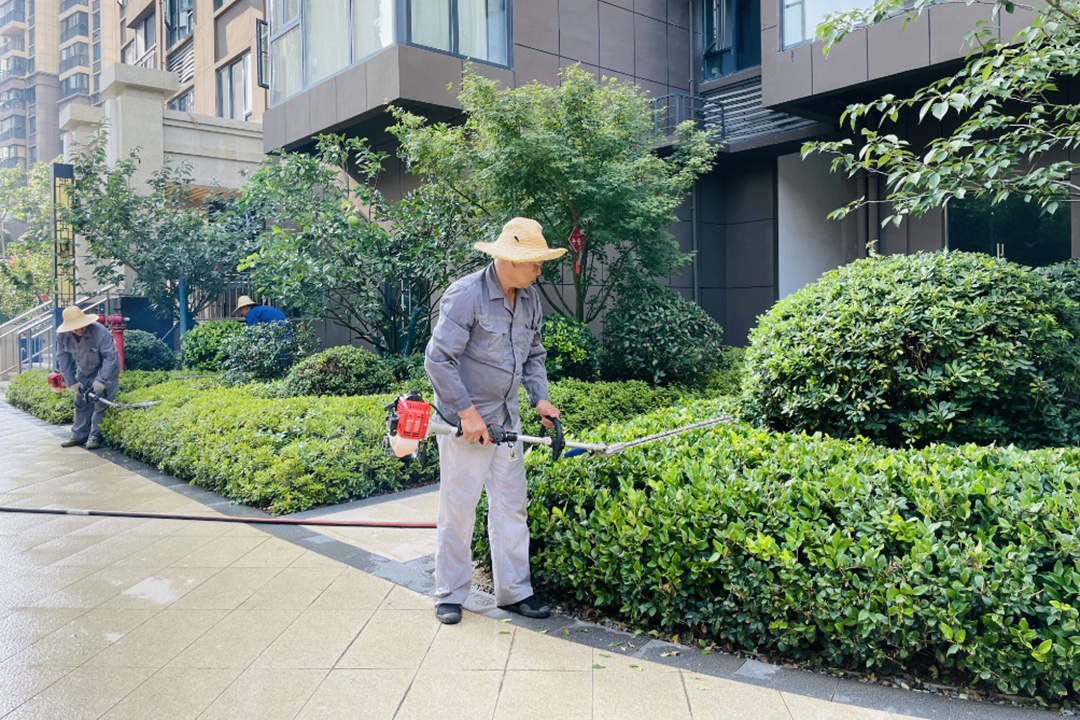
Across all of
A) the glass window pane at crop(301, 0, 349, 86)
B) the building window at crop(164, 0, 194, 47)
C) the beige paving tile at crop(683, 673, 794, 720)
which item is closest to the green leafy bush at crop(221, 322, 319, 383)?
the glass window pane at crop(301, 0, 349, 86)

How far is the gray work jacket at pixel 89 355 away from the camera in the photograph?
32.3 ft

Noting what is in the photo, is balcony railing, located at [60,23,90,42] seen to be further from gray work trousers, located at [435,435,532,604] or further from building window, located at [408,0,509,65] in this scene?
gray work trousers, located at [435,435,532,604]

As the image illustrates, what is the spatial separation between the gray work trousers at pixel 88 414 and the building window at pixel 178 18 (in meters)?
19.1

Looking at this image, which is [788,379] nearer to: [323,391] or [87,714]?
[87,714]

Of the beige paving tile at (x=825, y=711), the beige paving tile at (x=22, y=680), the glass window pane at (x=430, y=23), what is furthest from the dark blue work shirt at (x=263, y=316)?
the beige paving tile at (x=825, y=711)

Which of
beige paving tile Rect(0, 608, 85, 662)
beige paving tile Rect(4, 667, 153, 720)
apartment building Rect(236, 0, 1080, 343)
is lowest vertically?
beige paving tile Rect(4, 667, 153, 720)

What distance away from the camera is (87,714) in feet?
10.3

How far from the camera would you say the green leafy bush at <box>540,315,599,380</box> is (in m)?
9.43

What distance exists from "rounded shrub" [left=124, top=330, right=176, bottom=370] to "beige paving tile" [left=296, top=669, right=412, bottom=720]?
40.6 feet

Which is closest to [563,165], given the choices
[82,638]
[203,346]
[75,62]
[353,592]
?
[353,592]

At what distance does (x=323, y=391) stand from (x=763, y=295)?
364 inches

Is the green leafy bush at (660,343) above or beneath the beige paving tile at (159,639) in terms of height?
above

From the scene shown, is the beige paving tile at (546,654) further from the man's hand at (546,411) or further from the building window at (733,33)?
the building window at (733,33)

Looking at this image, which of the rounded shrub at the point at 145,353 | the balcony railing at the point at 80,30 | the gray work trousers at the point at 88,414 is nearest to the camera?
the gray work trousers at the point at 88,414
